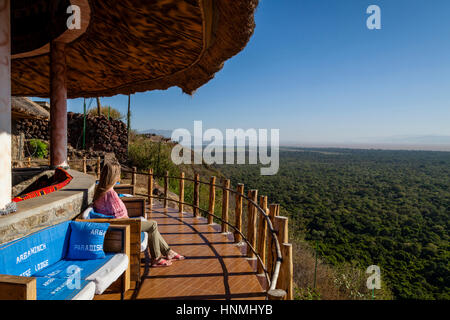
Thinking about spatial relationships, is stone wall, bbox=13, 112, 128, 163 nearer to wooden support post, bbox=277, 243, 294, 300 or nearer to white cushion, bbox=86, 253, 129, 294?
white cushion, bbox=86, 253, 129, 294

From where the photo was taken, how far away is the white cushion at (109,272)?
2.16 meters

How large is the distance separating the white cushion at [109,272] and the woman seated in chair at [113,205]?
61 centimetres

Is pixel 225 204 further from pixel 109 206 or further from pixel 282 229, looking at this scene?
pixel 282 229

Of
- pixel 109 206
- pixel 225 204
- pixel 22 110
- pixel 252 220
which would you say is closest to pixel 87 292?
pixel 109 206

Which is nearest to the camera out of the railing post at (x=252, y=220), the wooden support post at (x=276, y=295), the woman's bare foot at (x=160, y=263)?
the wooden support post at (x=276, y=295)

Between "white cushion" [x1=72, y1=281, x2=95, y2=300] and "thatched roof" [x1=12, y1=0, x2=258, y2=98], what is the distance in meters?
2.70

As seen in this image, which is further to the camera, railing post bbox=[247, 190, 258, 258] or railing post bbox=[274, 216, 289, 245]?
railing post bbox=[247, 190, 258, 258]

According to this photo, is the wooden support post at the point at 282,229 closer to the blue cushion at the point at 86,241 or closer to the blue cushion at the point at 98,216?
the blue cushion at the point at 86,241

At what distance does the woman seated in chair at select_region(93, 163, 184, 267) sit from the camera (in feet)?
10.1

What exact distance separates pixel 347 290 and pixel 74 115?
A: 1701 cm

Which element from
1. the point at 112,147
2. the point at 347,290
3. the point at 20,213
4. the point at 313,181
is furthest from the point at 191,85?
the point at 313,181

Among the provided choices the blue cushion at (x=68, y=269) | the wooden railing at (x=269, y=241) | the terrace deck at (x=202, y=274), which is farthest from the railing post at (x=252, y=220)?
the blue cushion at (x=68, y=269)

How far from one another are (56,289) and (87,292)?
7.9 inches

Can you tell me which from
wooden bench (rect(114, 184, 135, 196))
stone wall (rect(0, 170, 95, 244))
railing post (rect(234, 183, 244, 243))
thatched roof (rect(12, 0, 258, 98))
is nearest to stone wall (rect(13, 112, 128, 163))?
thatched roof (rect(12, 0, 258, 98))
